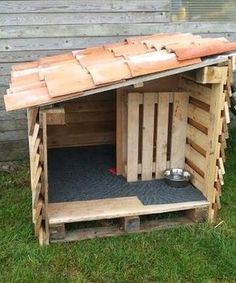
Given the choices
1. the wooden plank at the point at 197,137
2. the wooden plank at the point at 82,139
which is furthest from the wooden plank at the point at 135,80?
the wooden plank at the point at 82,139

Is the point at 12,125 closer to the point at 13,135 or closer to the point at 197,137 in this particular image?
the point at 13,135

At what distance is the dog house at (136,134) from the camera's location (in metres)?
3.34

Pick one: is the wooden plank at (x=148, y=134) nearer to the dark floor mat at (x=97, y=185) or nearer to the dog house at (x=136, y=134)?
the dog house at (x=136, y=134)

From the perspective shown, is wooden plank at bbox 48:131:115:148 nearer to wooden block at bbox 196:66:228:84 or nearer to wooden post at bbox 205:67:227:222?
wooden post at bbox 205:67:227:222

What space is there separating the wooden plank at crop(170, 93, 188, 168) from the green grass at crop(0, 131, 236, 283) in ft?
2.74

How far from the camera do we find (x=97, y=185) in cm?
440

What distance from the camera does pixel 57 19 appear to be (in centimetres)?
508

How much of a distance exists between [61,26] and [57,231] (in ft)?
8.30

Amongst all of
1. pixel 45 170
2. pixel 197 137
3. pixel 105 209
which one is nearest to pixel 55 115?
pixel 45 170

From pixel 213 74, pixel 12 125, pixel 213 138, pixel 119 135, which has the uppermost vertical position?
pixel 213 74

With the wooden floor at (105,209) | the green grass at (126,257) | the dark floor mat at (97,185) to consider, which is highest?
the wooden floor at (105,209)

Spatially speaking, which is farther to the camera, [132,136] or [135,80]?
[132,136]

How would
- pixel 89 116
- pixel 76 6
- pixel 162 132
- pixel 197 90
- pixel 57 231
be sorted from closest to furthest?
pixel 57 231
pixel 197 90
pixel 162 132
pixel 76 6
pixel 89 116

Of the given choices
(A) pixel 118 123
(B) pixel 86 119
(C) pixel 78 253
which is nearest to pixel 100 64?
(A) pixel 118 123
